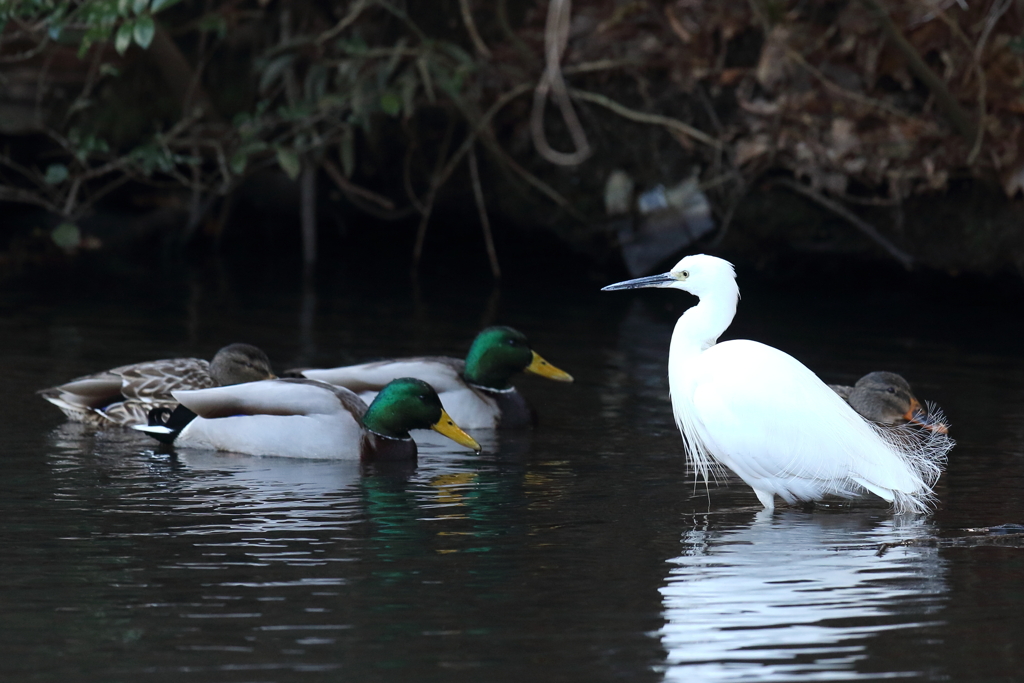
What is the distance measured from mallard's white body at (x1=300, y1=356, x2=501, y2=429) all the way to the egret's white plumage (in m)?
2.05

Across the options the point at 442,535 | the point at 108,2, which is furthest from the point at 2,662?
the point at 108,2

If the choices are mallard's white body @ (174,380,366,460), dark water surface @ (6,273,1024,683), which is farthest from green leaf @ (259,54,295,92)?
mallard's white body @ (174,380,366,460)

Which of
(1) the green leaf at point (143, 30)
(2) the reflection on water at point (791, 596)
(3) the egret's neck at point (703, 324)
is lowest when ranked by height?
(2) the reflection on water at point (791, 596)

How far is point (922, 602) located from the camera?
4789 millimetres

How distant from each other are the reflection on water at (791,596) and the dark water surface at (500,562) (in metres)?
0.01

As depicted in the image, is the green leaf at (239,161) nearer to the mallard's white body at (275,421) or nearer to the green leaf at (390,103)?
the green leaf at (390,103)

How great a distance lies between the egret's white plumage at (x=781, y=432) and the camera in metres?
6.05

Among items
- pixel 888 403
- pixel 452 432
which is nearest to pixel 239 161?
pixel 452 432

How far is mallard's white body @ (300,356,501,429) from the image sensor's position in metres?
8.20

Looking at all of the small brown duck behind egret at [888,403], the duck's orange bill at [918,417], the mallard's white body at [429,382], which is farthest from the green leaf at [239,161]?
the duck's orange bill at [918,417]

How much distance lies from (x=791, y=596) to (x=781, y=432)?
1.32m

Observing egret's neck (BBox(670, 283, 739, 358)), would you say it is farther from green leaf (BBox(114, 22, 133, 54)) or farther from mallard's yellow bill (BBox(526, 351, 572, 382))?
green leaf (BBox(114, 22, 133, 54))

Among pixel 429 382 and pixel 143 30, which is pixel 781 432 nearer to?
pixel 429 382

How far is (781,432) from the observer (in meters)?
6.06
